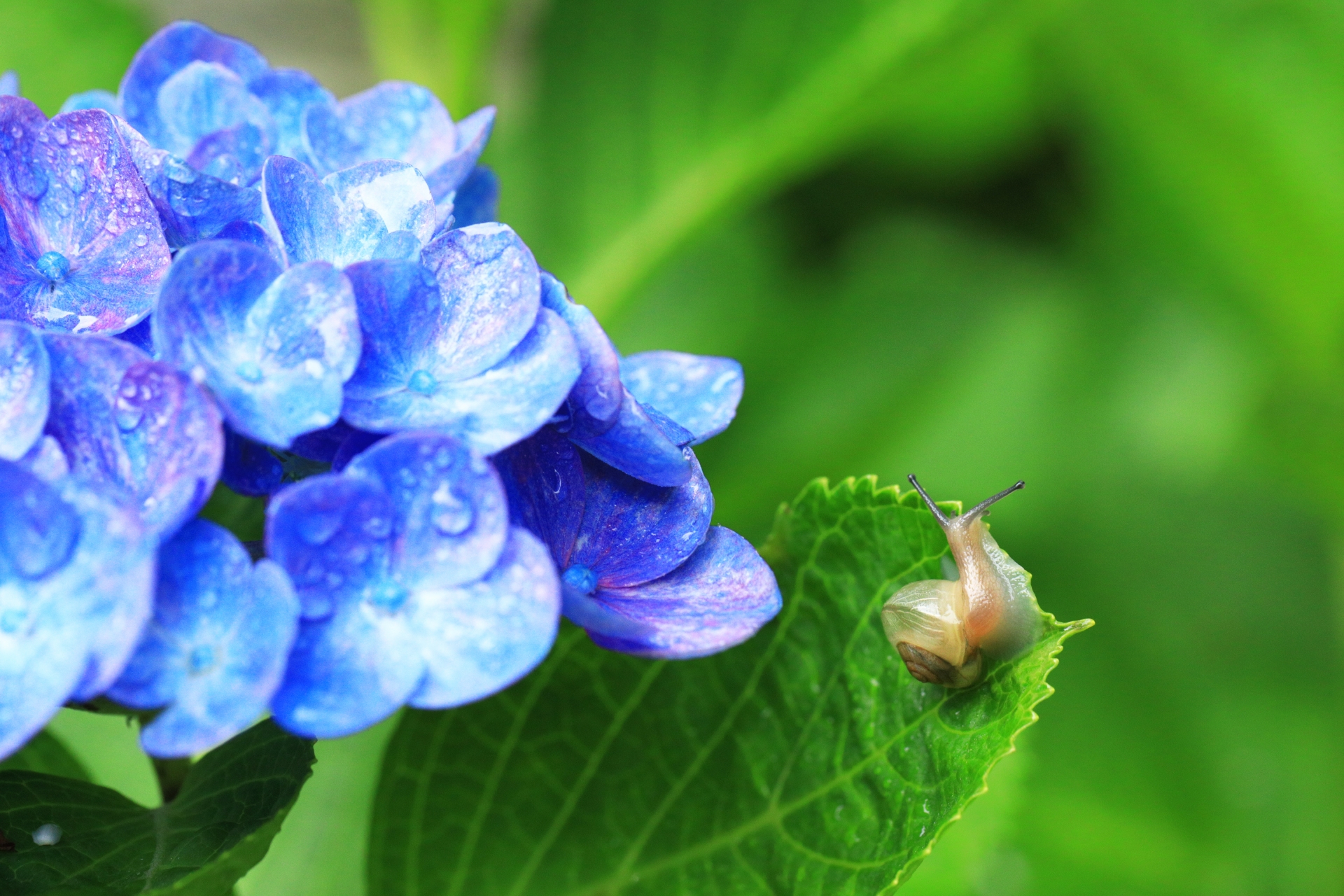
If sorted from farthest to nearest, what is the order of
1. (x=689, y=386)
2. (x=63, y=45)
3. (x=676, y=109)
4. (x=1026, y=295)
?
(x=1026, y=295) → (x=676, y=109) → (x=63, y=45) → (x=689, y=386)

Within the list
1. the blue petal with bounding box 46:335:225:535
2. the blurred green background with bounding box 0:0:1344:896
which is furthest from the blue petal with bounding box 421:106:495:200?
the blurred green background with bounding box 0:0:1344:896

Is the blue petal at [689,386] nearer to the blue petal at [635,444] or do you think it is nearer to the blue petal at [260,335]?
the blue petal at [635,444]

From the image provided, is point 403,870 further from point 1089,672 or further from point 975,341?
point 975,341

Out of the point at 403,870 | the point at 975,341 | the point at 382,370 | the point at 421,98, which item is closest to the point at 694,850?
the point at 403,870

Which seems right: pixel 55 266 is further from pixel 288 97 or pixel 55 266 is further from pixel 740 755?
pixel 740 755

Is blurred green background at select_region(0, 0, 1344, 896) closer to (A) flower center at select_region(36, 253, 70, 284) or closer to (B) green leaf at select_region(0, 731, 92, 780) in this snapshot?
(B) green leaf at select_region(0, 731, 92, 780)

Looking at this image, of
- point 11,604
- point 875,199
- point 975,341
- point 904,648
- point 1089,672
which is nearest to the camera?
point 11,604

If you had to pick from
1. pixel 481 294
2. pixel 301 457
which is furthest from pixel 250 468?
pixel 481 294

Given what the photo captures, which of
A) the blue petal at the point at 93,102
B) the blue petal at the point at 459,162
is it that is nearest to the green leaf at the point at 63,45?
the blue petal at the point at 93,102
